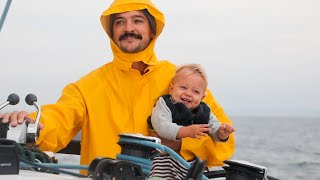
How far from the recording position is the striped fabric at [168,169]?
10.2 ft

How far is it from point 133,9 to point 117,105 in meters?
0.51

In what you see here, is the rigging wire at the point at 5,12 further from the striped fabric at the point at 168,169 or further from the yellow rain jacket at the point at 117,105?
the striped fabric at the point at 168,169

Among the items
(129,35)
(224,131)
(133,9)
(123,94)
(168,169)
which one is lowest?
(168,169)

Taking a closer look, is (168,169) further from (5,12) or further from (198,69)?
(5,12)

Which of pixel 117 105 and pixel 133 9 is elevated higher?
pixel 133 9

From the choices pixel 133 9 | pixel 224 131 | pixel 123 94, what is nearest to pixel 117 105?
pixel 123 94

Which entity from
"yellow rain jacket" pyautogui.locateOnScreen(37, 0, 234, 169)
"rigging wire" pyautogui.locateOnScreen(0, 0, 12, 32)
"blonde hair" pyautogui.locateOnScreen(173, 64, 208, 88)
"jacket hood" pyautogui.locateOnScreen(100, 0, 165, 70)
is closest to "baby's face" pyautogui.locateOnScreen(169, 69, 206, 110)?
"blonde hair" pyautogui.locateOnScreen(173, 64, 208, 88)

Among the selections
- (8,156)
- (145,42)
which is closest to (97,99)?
(145,42)

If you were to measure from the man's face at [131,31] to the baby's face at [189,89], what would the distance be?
319mm

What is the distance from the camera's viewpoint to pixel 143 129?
3.38 m

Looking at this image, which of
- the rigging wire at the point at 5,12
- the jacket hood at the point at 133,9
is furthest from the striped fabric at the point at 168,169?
the rigging wire at the point at 5,12

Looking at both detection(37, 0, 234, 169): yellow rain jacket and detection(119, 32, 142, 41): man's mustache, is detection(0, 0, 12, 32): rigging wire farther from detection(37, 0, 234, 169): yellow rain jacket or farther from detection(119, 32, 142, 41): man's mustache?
detection(119, 32, 142, 41): man's mustache

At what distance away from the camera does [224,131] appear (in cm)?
307

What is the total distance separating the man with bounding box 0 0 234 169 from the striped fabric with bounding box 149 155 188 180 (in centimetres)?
23
